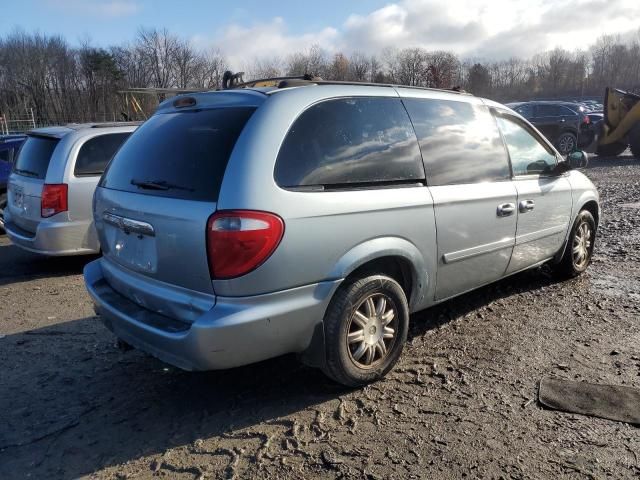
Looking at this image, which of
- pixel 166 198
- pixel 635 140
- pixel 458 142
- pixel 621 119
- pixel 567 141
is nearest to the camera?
pixel 166 198

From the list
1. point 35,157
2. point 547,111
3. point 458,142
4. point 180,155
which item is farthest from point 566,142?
point 180,155

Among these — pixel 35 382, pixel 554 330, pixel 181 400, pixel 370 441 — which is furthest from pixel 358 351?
pixel 35 382

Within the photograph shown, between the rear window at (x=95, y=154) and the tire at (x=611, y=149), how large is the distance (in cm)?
1718

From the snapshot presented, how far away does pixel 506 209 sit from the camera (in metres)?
4.11

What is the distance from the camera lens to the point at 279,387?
339cm

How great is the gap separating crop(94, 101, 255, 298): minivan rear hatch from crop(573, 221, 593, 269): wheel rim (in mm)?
3919

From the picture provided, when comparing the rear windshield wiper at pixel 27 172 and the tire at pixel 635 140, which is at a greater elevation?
the rear windshield wiper at pixel 27 172

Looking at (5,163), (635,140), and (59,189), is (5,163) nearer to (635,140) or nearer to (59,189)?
(59,189)

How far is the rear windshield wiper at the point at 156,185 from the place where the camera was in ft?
9.54

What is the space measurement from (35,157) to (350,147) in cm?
468

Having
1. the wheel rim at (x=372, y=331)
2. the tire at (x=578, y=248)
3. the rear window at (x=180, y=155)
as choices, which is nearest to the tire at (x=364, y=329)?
the wheel rim at (x=372, y=331)

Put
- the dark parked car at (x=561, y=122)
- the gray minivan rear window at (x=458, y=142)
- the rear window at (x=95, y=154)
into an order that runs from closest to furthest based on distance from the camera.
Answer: the gray minivan rear window at (x=458, y=142)
the rear window at (x=95, y=154)
the dark parked car at (x=561, y=122)

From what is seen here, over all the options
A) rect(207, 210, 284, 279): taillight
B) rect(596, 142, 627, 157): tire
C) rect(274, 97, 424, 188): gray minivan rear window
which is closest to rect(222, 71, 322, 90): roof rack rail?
rect(274, 97, 424, 188): gray minivan rear window

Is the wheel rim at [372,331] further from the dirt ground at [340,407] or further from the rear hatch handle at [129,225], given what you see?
the rear hatch handle at [129,225]
